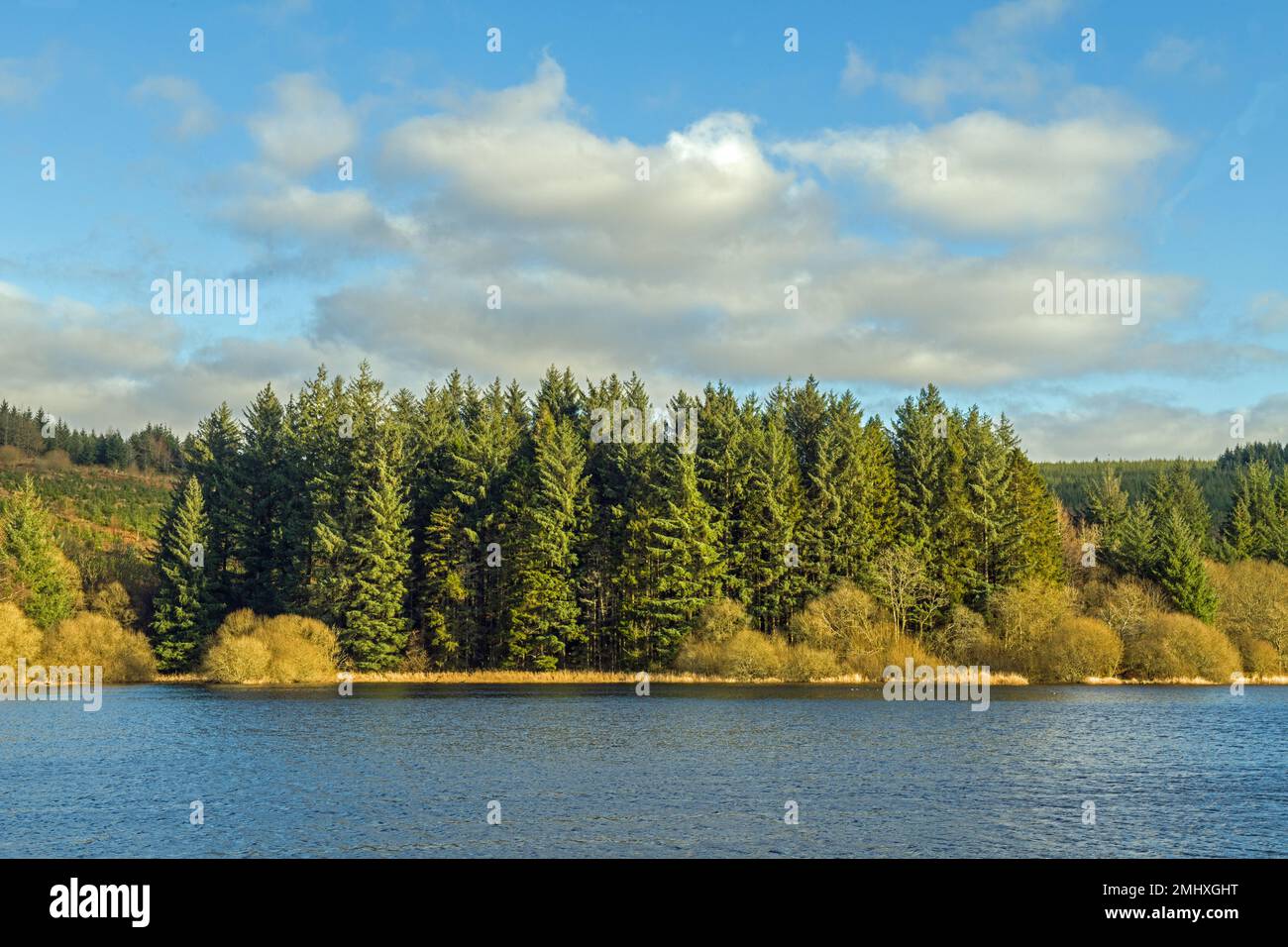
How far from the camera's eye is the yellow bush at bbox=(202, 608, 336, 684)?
8212cm

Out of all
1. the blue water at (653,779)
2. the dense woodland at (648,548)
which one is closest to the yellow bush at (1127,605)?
the dense woodland at (648,548)

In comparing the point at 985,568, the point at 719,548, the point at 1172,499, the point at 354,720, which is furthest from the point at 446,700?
the point at 1172,499

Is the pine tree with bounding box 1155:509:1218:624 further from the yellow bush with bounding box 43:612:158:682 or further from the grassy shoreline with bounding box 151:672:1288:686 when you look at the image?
the yellow bush with bounding box 43:612:158:682

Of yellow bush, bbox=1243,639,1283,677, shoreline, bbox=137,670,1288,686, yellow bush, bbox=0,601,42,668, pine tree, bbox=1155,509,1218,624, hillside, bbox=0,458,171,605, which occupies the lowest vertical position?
shoreline, bbox=137,670,1288,686

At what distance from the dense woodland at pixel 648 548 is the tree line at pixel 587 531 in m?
0.21

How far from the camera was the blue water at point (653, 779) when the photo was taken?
28625 millimetres

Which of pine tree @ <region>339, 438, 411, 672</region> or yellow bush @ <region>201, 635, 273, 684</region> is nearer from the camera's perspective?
yellow bush @ <region>201, 635, 273, 684</region>

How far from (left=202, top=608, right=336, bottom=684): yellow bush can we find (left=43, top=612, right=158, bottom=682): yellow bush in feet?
28.2

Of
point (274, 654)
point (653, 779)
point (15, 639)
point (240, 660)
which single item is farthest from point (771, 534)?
point (15, 639)

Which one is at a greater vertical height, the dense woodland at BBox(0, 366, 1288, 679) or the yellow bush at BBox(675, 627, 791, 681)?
the dense woodland at BBox(0, 366, 1288, 679)

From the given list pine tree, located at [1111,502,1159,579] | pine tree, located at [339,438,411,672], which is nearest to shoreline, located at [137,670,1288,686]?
pine tree, located at [339,438,411,672]

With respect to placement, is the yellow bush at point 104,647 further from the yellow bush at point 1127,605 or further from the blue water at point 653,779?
the yellow bush at point 1127,605
